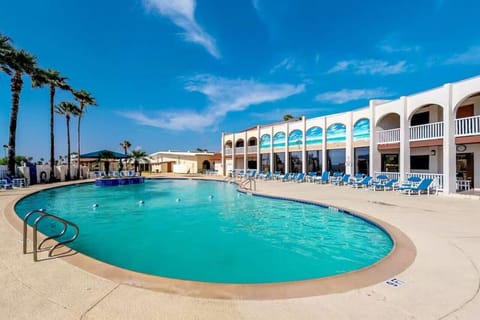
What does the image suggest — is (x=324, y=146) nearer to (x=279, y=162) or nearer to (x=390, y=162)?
(x=390, y=162)

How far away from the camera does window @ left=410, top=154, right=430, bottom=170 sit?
15716mm

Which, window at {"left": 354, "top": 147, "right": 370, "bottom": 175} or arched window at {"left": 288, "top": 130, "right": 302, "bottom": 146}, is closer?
window at {"left": 354, "top": 147, "right": 370, "bottom": 175}

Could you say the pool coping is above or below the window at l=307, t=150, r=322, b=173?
below

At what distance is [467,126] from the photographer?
12039 mm

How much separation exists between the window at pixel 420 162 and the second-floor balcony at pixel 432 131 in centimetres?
224

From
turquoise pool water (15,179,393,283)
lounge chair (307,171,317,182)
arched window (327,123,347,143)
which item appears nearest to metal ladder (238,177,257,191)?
lounge chair (307,171,317,182)

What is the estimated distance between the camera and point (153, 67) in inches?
998

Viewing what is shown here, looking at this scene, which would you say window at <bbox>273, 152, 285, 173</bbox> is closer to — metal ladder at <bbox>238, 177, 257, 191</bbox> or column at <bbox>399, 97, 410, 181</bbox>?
metal ladder at <bbox>238, 177, 257, 191</bbox>

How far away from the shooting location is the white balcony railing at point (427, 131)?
13367 mm

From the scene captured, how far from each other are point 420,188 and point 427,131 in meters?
3.64

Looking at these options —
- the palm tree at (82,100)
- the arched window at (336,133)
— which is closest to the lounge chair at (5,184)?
the palm tree at (82,100)

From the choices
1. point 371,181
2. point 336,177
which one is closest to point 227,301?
point 371,181

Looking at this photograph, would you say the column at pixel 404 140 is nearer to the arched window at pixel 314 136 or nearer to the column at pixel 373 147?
the column at pixel 373 147

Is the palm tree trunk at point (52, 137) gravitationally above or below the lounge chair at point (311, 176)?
above
